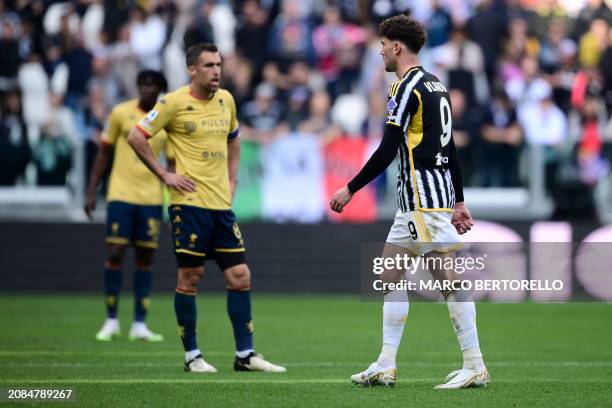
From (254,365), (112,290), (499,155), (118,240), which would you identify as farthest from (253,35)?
(254,365)

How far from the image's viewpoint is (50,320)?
568 inches

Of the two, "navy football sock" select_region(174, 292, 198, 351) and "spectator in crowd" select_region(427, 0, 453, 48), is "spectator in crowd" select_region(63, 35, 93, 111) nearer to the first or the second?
"spectator in crowd" select_region(427, 0, 453, 48)

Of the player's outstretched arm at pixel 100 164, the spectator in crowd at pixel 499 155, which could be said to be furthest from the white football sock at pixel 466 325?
the spectator in crowd at pixel 499 155

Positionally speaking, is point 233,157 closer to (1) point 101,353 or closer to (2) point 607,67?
(1) point 101,353

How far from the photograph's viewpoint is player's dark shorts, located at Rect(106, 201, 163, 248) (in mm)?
12898

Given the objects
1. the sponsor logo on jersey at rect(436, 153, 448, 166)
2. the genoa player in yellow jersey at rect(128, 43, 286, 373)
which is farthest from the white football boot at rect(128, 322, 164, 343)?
the sponsor logo on jersey at rect(436, 153, 448, 166)

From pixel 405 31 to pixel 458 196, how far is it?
4.04 feet

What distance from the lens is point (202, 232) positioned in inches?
383

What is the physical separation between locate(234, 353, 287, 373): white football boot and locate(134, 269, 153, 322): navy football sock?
3234 millimetres

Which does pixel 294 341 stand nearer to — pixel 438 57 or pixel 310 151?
pixel 310 151

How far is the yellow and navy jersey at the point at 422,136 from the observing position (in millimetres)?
8164

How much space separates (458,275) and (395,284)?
44 centimetres

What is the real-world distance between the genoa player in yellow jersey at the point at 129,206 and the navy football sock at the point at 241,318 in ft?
10.0

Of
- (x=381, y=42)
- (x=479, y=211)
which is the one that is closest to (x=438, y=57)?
(x=479, y=211)
